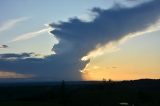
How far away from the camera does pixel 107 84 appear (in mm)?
196250

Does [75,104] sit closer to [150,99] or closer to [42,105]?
[42,105]

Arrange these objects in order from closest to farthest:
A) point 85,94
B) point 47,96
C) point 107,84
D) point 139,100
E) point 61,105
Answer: point 61,105 → point 139,100 → point 85,94 → point 47,96 → point 107,84

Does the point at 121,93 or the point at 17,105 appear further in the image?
the point at 121,93

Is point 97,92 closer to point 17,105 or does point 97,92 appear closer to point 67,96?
point 67,96

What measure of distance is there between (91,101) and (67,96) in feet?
30.2

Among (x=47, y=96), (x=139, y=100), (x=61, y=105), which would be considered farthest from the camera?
(x=47, y=96)

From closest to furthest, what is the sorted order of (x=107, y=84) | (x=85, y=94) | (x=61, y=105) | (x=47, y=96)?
(x=61, y=105) → (x=85, y=94) → (x=47, y=96) → (x=107, y=84)

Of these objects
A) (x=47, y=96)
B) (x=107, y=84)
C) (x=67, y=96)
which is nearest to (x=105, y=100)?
(x=67, y=96)

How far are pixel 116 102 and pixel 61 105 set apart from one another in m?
19.6

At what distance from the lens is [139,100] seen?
138 metres

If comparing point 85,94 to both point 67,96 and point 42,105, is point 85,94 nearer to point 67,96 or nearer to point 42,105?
point 67,96

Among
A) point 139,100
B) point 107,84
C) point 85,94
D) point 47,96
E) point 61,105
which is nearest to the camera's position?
point 61,105

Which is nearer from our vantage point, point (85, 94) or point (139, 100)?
point (139, 100)

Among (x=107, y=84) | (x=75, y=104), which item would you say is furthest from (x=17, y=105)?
(x=107, y=84)
